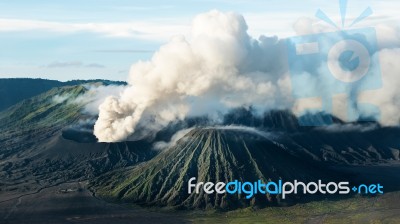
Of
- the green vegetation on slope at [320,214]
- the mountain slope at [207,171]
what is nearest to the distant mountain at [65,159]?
the mountain slope at [207,171]

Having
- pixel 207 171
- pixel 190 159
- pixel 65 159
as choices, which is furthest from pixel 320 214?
pixel 65 159

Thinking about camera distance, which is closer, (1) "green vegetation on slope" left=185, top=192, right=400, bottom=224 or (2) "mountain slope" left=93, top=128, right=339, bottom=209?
(1) "green vegetation on slope" left=185, top=192, right=400, bottom=224

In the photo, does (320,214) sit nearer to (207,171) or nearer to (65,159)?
(207,171)

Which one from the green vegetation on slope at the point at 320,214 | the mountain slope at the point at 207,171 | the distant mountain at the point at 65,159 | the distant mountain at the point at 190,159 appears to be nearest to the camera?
the green vegetation on slope at the point at 320,214

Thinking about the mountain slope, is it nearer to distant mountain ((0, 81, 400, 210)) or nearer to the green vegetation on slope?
distant mountain ((0, 81, 400, 210))

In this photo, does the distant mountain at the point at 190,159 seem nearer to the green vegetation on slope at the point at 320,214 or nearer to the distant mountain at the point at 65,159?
the distant mountain at the point at 65,159

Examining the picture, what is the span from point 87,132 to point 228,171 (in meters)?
65.5

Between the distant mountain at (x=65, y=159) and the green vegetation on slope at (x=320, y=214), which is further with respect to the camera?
the distant mountain at (x=65, y=159)

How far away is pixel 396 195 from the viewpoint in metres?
143

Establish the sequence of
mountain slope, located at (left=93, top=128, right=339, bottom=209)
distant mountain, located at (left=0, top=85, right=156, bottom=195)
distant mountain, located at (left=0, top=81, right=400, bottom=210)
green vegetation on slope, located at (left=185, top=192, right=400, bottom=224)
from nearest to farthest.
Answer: green vegetation on slope, located at (left=185, top=192, right=400, bottom=224) < mountain slope, located at (left=93, top=128, right=339, bottom=209) < distant mountain, located at (left=0, top=81, right=400, bottom=210) < distant mountain, located at (left=0, top=85, right=156, bottom=195)

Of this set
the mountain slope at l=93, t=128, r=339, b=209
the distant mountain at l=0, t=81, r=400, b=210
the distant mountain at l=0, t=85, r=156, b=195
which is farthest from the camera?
the distant mountain at l=0, t=85, r=156, b=195

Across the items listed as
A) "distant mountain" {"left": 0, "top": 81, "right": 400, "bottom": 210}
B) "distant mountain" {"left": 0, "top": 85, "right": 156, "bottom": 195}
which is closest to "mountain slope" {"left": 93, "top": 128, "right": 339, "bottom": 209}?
"distant mountain" {"left": 0, "top": 81, "right": 400, "bottom": 210}

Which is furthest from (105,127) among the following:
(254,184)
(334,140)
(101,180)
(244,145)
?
(334,140)

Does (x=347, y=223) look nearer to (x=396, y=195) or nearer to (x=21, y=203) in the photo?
(x=396, y=195)
